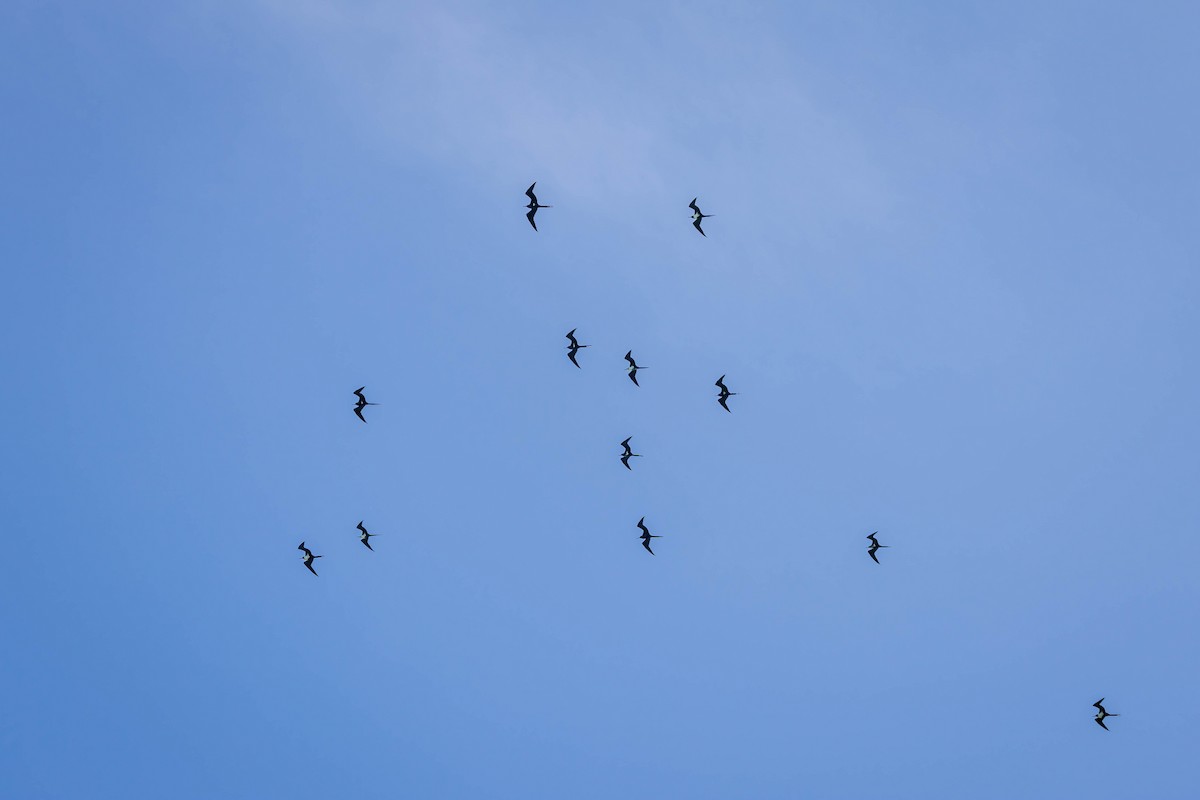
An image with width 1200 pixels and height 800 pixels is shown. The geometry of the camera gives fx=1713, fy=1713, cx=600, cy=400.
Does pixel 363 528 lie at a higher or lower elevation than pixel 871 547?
lower

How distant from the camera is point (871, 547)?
15075 centimetres

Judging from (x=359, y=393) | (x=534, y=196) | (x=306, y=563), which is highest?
(x=534, y=196)

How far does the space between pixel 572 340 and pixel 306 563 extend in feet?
101

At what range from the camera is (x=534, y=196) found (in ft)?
445

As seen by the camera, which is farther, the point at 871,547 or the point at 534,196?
the point at 871,547

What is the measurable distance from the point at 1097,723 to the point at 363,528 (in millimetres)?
65695

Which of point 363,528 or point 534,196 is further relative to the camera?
point 363,528

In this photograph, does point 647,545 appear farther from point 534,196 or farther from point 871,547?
point 534,196

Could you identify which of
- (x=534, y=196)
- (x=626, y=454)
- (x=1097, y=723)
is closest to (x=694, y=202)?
(x=534, y=196)

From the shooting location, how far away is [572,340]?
142 metres

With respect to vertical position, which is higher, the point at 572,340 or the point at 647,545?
the point at 572,340

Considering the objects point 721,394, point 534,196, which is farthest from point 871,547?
point 534,196

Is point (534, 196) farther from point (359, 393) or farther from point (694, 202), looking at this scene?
point (359, 393)

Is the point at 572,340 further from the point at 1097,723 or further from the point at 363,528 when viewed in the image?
the point at 1097,723
